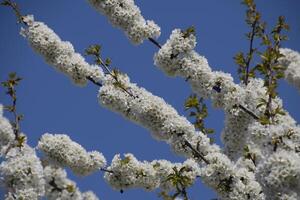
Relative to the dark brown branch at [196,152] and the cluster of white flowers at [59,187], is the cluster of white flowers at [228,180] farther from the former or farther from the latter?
the cluster of white flowers at [59,187]

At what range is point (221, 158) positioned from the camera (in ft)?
23.4

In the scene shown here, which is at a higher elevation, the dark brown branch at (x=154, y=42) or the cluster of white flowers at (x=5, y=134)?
the dark brown branch at (x=154, y=42)

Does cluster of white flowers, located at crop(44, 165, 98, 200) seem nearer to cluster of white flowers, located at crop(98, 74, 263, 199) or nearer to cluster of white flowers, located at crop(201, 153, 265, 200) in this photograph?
cluster of white flowers, located at crop(98, 74, 263, 199)

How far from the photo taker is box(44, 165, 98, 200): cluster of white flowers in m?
6.76

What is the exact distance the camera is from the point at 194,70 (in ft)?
26.5

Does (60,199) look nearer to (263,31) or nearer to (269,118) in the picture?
(269,118)

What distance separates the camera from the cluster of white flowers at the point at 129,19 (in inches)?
343

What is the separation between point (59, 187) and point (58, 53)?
2785 millimetres

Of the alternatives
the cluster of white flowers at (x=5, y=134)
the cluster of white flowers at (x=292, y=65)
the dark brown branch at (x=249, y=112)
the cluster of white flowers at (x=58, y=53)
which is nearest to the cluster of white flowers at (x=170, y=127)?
the cluster of white flowers at (x=58, y=53)

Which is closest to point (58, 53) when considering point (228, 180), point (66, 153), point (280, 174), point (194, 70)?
point (66, 153)

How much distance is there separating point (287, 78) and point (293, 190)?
103 inches

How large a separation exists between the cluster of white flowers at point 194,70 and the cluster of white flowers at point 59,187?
2.42 meters

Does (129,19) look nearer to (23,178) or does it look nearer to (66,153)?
(66,153)

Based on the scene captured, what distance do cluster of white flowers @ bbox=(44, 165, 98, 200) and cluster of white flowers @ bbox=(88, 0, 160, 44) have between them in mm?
2848
